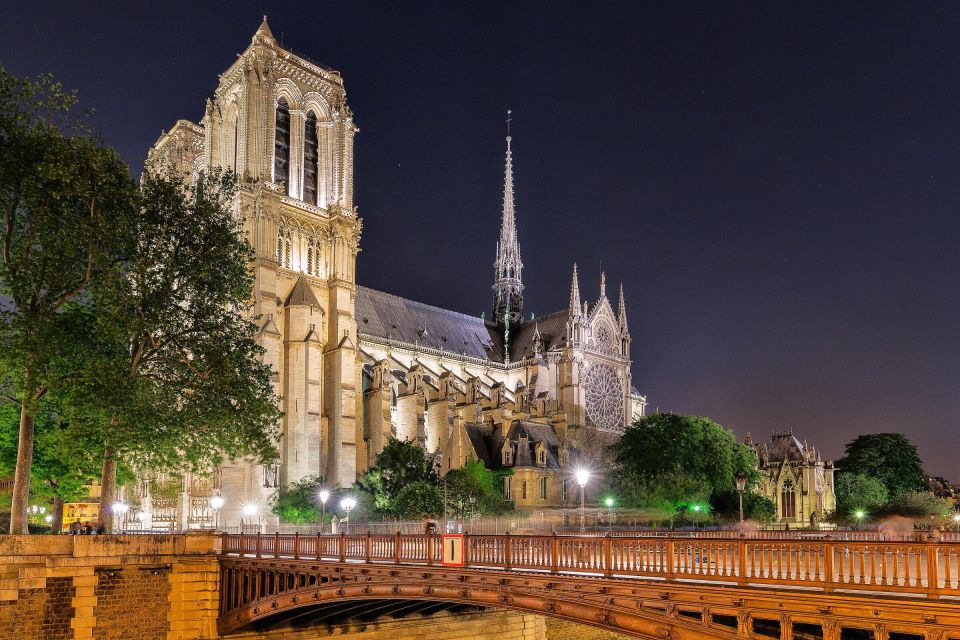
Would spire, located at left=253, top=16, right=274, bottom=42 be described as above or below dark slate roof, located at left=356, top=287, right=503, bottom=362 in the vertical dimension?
above

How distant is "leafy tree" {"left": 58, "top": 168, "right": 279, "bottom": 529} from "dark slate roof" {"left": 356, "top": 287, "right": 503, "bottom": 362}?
3924 cm

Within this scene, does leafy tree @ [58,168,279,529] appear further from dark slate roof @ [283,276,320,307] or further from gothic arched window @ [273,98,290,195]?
gothic arched window @ [273,98,290,195]

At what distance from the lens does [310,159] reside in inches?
2660

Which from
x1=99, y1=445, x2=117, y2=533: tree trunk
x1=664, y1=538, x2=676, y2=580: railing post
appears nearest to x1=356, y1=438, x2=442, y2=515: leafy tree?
x1=99, y1=445, x2=117, y2=533: tree trunk

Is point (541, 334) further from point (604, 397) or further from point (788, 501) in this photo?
point (788, 501)

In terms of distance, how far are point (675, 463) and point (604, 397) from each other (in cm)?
2175

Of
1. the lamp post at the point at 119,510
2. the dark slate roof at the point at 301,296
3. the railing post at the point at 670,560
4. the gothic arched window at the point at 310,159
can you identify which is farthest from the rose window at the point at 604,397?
the railing post at the point at 670,560

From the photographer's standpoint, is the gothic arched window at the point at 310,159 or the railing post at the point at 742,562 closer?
the railing post at the point at 742,562

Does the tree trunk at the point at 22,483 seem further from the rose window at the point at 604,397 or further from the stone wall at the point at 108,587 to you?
the rose window at the point at 604,397

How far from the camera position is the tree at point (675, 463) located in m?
61.0

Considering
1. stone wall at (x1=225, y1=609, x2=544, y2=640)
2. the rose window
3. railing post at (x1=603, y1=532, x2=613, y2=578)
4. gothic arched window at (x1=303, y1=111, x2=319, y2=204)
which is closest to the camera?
railing post at (x1=603, y1=532, x2=613, y2=578)

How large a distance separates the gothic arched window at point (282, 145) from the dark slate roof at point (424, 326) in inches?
577

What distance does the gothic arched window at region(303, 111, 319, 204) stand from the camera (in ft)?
218

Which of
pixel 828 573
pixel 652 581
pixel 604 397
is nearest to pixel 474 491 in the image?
pixel 604 397
